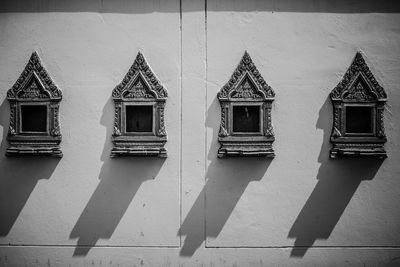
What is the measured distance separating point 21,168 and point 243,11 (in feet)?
13.2

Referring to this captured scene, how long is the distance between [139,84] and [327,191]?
3168mm

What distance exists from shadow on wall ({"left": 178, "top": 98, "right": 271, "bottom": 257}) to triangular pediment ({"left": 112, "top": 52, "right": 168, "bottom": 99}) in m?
0.84

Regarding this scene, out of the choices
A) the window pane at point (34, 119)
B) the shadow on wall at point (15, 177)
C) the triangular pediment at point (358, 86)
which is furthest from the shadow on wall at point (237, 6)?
the shadow on wall at point (15, 177)

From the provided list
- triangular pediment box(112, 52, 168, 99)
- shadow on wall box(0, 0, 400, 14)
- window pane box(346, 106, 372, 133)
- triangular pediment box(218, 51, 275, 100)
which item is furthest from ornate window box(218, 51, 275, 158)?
window pane box(346, 106, 372, 133)

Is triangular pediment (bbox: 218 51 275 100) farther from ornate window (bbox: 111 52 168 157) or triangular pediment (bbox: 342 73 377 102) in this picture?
triangular pediment (bbox: 342 73 377 102)

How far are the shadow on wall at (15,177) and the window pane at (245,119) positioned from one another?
2707 millimetres

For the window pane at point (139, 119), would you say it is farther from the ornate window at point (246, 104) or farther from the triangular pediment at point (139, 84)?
the ornate window at point (246, 104)

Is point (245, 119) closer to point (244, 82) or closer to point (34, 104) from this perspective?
point (244, 82)

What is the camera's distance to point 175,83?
4133mm

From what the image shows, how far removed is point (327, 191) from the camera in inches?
162

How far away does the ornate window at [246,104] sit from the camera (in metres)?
4.06

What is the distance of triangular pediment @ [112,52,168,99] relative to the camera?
4.07m

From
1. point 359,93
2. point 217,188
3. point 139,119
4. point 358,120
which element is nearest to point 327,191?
point 358,120

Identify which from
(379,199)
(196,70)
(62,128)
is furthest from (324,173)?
(62,128)
